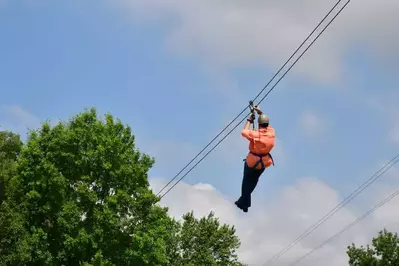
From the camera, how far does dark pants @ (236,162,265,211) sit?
11.1m

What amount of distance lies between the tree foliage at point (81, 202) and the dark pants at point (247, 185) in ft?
64.6

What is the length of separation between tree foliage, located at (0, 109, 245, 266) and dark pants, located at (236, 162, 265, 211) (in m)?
19.7

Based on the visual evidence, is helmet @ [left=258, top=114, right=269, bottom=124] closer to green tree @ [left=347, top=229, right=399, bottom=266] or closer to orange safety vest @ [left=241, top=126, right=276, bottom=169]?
orange safety vest @ [left=241, top=126, right=276, bottom=169]

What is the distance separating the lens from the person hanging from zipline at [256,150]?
10.6 metres

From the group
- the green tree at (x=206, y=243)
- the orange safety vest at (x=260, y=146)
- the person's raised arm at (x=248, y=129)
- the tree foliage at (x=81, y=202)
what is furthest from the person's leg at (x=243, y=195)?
the green tree at (x=206, y=243)

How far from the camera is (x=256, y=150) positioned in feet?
35.1

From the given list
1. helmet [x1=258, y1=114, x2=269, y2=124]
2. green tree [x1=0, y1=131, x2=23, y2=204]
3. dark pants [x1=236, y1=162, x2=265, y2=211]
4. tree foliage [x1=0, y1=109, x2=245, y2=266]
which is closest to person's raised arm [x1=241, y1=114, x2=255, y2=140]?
helmet [x1=258, y1=114, x2=269, y2=124]

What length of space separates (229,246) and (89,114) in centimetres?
1977

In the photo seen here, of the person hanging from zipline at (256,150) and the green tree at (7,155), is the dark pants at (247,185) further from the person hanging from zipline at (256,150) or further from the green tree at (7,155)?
the green tree at (7,155)

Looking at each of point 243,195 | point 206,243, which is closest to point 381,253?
point 206,243

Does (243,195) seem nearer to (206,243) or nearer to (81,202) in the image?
(81,202)

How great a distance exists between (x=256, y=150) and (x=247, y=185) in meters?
0.95

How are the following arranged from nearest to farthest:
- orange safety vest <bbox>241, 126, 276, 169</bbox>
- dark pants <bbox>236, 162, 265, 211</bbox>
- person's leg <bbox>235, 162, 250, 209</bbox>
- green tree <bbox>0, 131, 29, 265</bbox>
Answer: orange safety vest <bbox>241, 126, 276, 169</bbox> → dark pants <bbox>236, 162, 265, 211</bbox> → person's leg <bbox>235, 162, 250, 209</bbox> → green tree <bbox>0, 131, 29, 265</bbox>

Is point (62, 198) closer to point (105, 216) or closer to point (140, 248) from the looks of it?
point (105, 216)
